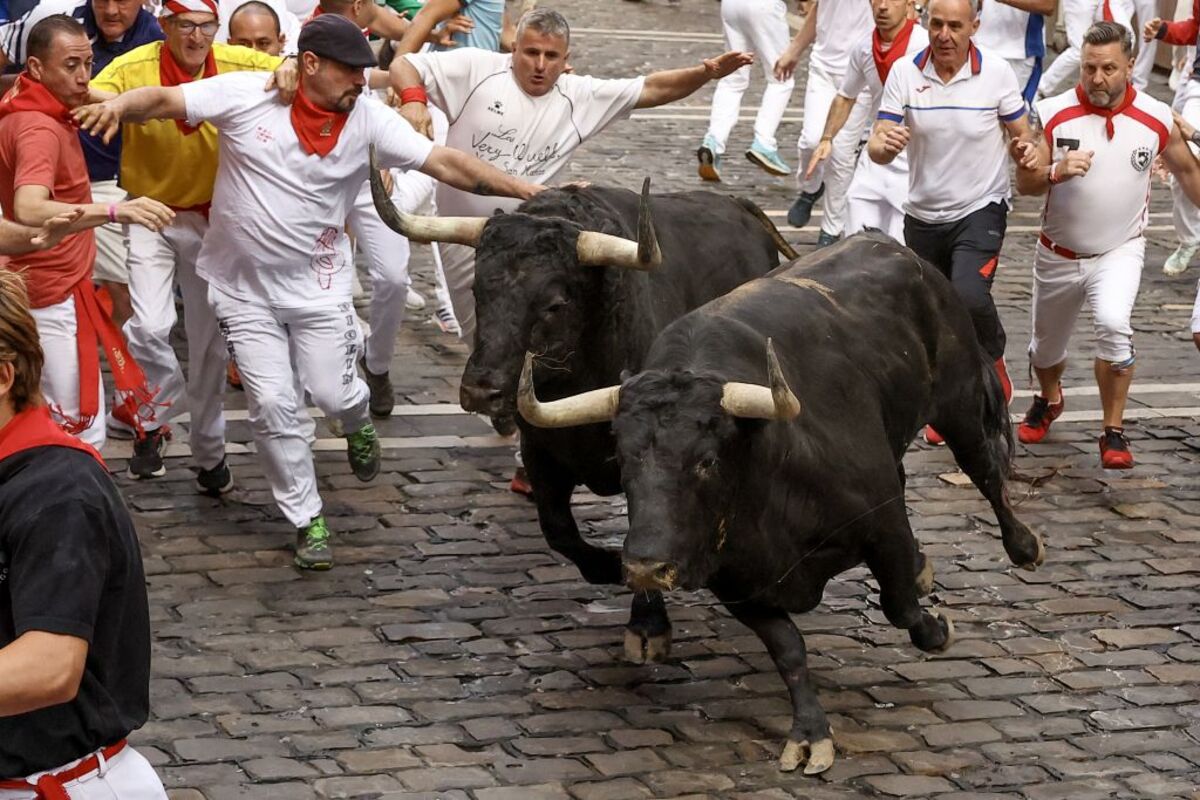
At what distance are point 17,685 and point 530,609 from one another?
442 cm

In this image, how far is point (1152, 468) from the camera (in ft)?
33.9

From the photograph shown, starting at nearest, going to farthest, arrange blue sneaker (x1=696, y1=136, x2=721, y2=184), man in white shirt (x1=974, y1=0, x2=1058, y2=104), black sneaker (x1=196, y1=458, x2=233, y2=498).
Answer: black sneaker (x1=196, y1=458, x2=233, y2=498), man in white shirt (x1=974, y1=0, x2=1058, y2=104), blue sneaker (x1=696, y1=136, x2=721, y2=184)

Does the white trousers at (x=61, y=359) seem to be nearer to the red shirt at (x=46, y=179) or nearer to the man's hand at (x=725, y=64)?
the red shirt at (x=46, y=179)

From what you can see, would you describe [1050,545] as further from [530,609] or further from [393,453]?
[393,453]

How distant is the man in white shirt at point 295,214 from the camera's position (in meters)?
8.37

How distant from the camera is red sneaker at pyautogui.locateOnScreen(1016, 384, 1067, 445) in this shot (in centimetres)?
1081

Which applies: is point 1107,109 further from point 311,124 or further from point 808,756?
point 808,756

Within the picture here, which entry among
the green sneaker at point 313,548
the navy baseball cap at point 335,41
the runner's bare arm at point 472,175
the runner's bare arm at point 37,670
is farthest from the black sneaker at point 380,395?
the runner's bare arm at point 37,670

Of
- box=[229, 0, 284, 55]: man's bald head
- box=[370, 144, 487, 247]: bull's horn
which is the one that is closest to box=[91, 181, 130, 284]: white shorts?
box=[229, 0, 284, 55]: man's bald head

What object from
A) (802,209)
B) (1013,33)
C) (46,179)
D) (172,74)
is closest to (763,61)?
(802,209)

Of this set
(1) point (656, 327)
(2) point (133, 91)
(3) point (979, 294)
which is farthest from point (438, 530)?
(3) point (979, 294)

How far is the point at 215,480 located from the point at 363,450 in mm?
766

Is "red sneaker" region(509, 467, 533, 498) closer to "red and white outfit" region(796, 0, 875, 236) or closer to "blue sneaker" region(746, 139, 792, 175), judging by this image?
"red and white outfit" region(796, 0, 875, 236)

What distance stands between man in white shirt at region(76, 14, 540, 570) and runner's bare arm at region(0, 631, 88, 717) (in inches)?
178
